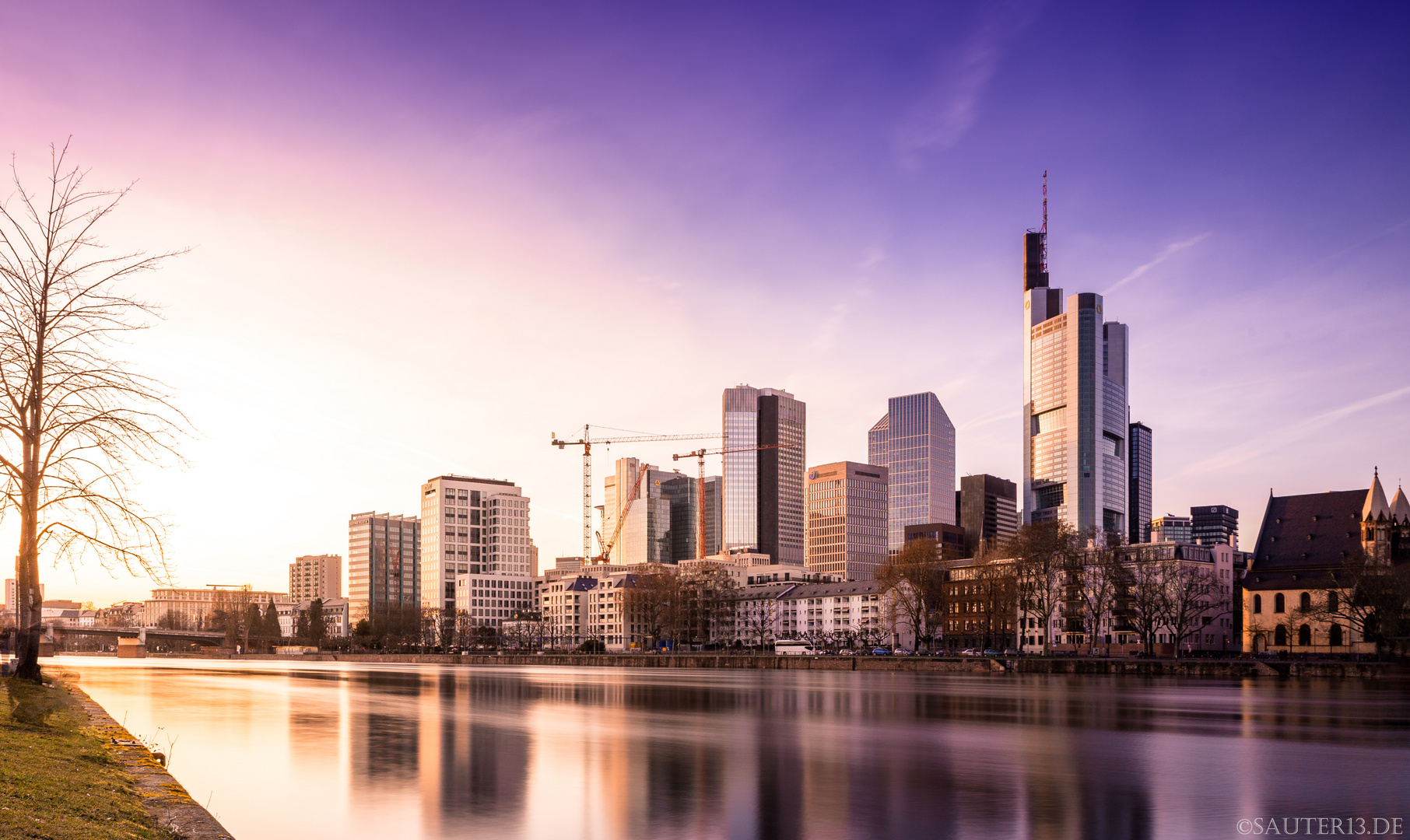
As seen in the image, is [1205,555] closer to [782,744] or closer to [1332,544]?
[1332,544]

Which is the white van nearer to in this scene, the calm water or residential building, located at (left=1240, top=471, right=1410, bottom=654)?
residential building, located at (left=1240, top=471, right=1410, bottom=654)

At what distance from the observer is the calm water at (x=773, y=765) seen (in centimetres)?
1928

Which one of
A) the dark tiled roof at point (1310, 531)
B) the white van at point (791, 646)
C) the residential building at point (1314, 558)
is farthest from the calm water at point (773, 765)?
the white van at point (791, 646)

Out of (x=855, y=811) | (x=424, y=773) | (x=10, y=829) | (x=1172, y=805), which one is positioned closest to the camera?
(x=10, y=829)

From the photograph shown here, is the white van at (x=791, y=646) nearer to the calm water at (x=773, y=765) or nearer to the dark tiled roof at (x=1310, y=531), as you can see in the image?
the dark tiled roof at (x=1310, y=531)

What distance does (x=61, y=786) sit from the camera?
1627cm

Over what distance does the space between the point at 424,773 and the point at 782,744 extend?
11401 millimetres

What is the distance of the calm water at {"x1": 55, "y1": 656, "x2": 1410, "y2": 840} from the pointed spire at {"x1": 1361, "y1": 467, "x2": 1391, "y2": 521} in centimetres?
9769

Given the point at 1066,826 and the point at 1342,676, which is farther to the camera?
the point at 1342,676

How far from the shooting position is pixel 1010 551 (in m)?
130

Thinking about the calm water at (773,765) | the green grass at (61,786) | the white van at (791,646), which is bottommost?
the white van at (791,646)

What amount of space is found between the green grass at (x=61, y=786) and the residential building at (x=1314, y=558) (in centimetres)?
13203

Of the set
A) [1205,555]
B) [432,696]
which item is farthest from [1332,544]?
[432,696]

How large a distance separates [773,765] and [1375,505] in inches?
5623
